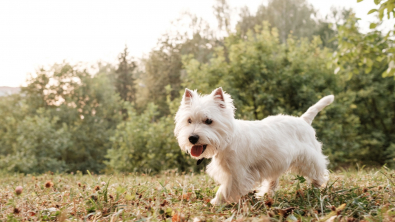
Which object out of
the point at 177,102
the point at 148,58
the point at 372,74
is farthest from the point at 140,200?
the point at 148,58

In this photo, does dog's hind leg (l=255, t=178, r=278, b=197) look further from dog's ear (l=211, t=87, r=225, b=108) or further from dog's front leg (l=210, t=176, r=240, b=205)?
dog's ear (l=211, t=87, r=225, b=108)

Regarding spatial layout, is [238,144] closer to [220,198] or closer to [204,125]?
[204,125]

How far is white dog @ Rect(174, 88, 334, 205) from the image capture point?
11.9 ft

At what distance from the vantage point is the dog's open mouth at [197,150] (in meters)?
3.68

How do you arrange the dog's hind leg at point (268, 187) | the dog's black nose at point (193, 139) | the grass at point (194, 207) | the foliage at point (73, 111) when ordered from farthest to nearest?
1. the foliage at point (73, 111)
2. the dog's hind leg at point (268, 187)
3. the dog's black nose at point (193, 139)
4. the grass at point (194, 207)

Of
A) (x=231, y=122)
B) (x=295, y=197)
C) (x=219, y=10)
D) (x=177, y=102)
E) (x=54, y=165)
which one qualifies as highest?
(x=219, y=10)

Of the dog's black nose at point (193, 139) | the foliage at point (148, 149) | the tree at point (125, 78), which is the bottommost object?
the foliage at point (148, 149)

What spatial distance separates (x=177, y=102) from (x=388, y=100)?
17378 millimetres

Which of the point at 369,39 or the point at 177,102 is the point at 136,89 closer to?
the point at 177,102

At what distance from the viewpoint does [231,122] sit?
12.3ft

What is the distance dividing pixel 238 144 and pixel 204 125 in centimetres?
49

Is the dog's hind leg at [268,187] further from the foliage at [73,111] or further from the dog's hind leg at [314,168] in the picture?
the foliage at [73,111]

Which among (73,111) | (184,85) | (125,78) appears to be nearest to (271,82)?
A: (184,85)

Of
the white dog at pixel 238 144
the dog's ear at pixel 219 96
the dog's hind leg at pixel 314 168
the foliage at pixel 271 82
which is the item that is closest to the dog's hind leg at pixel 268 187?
the white dog at pixel 238 144
